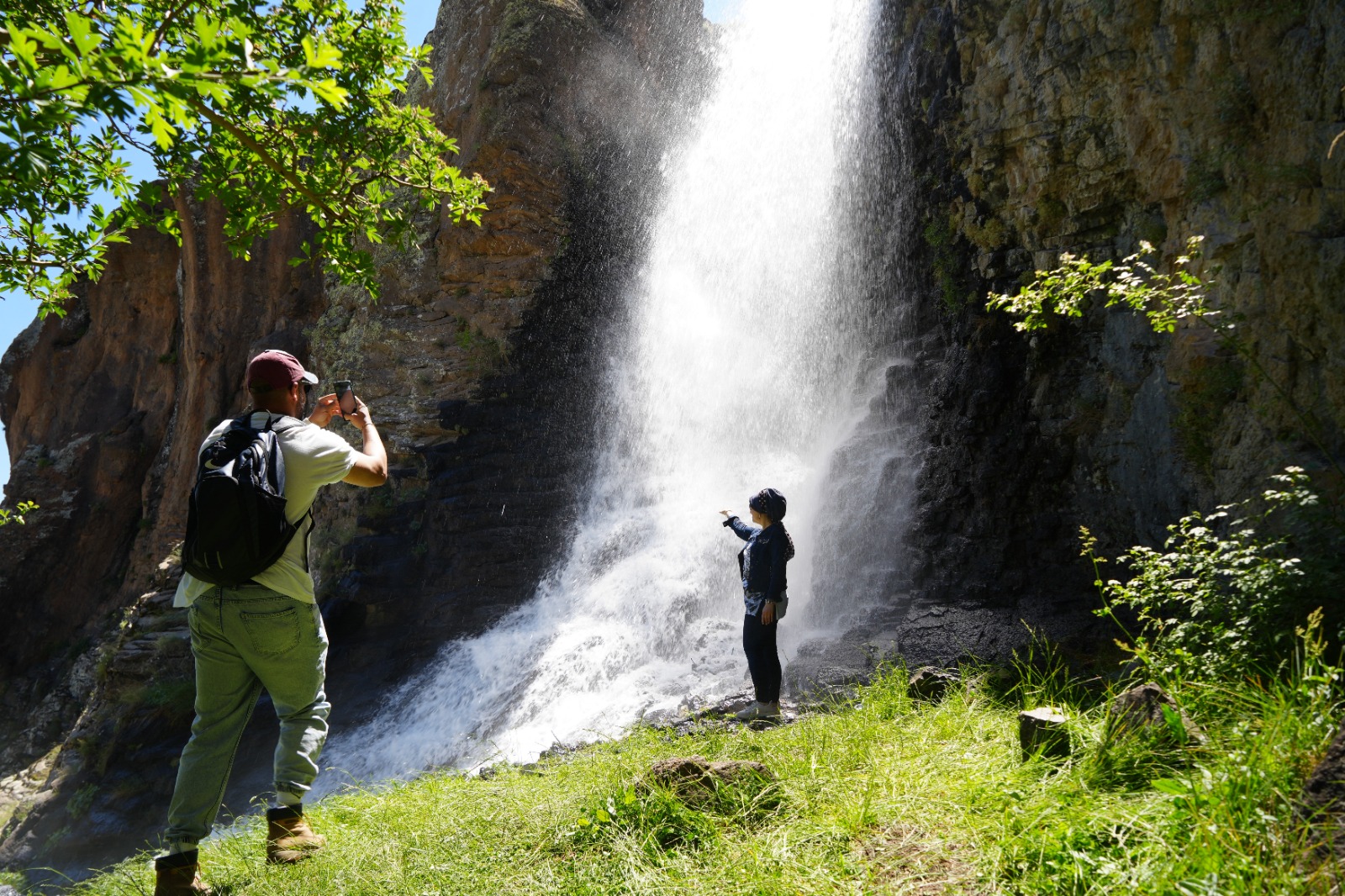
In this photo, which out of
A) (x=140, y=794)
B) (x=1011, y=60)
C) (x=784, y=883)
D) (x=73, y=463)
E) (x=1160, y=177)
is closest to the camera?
(x=784, y=883)

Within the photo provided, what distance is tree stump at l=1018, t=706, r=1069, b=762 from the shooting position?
272cm

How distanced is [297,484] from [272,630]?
56 centimetres

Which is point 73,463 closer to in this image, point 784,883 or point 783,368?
point 783,368

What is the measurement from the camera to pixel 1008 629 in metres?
6.24

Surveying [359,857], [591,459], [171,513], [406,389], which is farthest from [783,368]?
[171,513]

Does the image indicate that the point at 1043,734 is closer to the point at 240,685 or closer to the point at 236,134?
the point at 240,685

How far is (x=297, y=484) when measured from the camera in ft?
9.84

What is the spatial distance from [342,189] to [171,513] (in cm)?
1728

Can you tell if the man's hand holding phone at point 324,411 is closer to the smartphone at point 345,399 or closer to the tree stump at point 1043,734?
the smartphone at point 345,399

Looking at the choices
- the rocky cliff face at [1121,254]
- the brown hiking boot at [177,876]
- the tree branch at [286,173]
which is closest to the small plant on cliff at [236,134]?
the tree branch at [286,173]

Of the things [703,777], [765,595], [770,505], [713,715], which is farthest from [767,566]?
[703,777]

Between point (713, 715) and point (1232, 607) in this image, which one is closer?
point (1232, 607)

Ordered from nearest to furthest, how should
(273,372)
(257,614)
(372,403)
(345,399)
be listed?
(257,614)
(273,372)
(345,399)
(372,403)

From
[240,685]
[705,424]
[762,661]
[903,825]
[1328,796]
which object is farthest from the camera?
[705,424]
